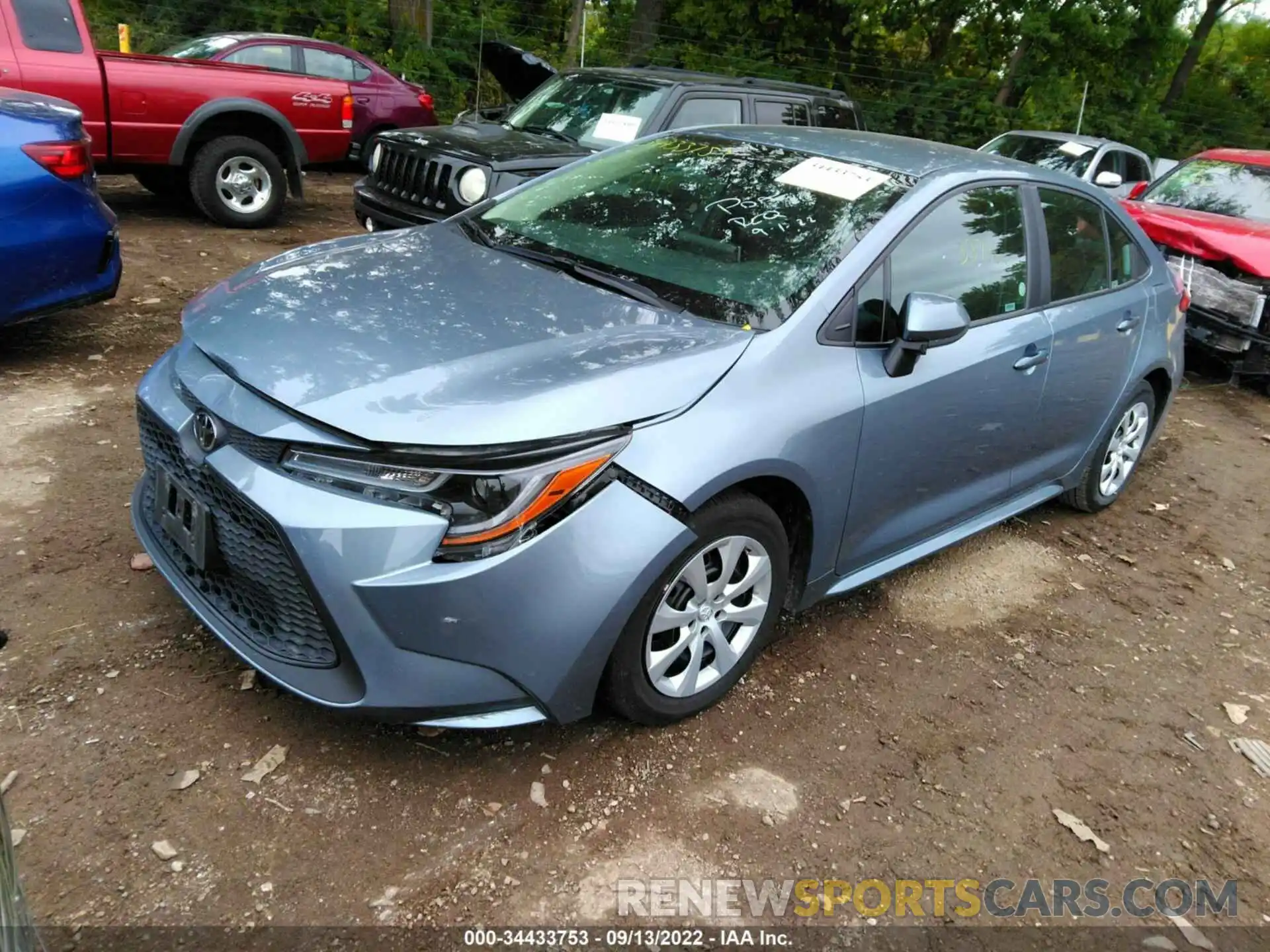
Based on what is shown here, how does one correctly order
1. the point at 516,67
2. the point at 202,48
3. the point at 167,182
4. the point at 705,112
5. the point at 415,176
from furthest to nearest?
1. the point at 516,67
2. the point at 202,48
3. the point at 167,182
4. the point at 705,112
5. the point at 415,176

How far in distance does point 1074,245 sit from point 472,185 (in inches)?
144

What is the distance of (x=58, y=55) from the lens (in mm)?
7242

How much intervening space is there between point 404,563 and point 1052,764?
2.10 meters

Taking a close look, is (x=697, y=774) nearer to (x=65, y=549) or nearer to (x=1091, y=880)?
(x=1091, y=880)

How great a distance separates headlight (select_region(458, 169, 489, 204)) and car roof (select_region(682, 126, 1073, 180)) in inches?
94.6

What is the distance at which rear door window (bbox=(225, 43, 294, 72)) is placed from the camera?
1018cm

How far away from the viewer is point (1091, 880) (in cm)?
264

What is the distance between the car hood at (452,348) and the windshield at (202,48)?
7.92 m

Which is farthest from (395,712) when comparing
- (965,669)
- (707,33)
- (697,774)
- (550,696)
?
(707,33)

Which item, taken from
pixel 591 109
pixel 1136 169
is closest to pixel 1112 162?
pixel 1136 169

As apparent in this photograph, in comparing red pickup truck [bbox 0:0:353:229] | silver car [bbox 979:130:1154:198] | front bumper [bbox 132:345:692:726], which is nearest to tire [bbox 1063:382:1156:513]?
front bumper [bbox 132:345:692:726]

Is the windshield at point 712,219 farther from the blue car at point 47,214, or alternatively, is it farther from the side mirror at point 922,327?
the blue car at point 47,214

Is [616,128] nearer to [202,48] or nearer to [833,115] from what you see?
[833,115]

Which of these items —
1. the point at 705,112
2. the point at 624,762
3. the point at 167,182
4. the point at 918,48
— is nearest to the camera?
the point at 624,762
